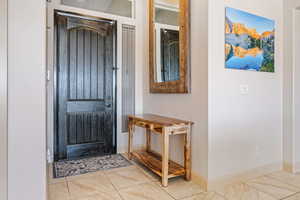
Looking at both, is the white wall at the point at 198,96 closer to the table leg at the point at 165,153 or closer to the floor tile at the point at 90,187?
the table leg at the point at 165,153

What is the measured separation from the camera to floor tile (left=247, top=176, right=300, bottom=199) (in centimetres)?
199

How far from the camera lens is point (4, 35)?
1225 mm

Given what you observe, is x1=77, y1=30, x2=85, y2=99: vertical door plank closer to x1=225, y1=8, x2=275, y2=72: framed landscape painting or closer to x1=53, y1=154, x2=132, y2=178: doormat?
x1=53, y1=154, x2=132, y2=178: doormat

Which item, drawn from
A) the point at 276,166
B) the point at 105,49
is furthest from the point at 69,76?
the point at 276,166

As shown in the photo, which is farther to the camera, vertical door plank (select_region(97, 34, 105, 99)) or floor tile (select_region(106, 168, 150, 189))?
vertical door plank (select_region(97, 34, 105, 99))

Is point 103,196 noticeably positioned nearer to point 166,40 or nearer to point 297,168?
point 166,40

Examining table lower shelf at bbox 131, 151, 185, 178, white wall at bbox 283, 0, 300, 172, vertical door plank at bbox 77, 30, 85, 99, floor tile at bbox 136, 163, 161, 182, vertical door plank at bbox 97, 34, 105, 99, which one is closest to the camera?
table lower shelf at bbox 131, 151, 185, 178

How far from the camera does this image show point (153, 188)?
Answer: 6.86ft

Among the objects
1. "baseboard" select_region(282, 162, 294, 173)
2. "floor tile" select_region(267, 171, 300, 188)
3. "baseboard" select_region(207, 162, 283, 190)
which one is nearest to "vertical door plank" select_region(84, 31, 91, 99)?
"baseboard" select_region(207, 162, 283, 190)

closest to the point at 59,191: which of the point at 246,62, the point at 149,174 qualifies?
the point at 149,174

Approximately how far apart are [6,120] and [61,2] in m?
2.36

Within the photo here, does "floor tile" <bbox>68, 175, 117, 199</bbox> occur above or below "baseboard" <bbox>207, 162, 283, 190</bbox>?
below

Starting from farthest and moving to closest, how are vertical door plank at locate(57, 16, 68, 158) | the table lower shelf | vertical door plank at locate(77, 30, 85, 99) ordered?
vertical door plank at locate(77, 30, 85, 99) < vertical door plank at locate(57, 16, 68, 158) < the table lower shelf

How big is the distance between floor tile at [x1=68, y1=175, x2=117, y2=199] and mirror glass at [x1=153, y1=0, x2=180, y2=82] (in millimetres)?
1541
